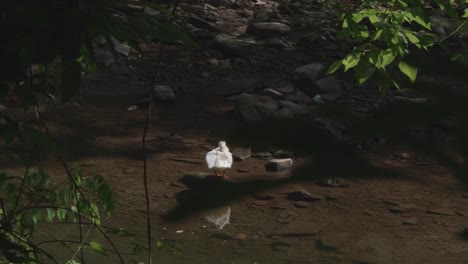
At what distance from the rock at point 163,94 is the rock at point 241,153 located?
1.37 meters

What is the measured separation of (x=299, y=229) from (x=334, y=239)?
0.27m

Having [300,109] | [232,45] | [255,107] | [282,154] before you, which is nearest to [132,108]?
[255,107]

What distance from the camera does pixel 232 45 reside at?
10.4 metres

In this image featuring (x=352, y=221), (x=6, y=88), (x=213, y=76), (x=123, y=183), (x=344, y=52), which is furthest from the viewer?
(x=344, y=52)

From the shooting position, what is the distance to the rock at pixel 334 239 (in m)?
5.66

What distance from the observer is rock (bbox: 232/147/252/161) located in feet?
24.4

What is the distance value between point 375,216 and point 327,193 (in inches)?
20.7

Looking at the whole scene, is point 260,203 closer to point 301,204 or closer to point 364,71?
point 301,204

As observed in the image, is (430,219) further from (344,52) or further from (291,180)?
(344,52)

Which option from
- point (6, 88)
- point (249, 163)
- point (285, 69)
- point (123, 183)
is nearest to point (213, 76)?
point (285, 69)

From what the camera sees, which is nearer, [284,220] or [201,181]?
[284,220]

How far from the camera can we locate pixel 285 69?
10055 millimetres

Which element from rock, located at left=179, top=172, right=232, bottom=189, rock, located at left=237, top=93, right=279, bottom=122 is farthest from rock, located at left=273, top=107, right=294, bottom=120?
rock, located at left=179, top=172, right=232, bottom=189

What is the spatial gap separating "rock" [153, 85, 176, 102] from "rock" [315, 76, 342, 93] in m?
1.61
